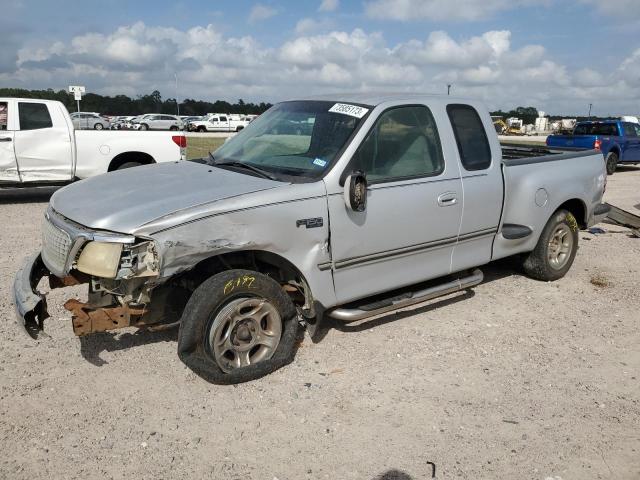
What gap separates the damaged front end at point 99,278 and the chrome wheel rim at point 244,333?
42cm

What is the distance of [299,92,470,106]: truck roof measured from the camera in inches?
174

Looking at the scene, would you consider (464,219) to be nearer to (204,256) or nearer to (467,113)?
(467,113)

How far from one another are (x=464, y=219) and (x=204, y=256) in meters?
2.31

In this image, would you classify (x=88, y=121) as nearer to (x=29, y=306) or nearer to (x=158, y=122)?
(x=158, y=122)

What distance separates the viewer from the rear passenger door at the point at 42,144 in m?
9.49

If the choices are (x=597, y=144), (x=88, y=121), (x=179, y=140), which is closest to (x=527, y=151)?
(x=179, y=140)

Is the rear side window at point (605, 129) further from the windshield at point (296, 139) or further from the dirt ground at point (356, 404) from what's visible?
the windshield at point (296, 139)

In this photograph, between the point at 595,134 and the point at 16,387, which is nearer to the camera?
the point at 16,387

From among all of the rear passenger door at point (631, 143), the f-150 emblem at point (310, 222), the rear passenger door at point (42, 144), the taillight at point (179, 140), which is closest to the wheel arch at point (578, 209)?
the f-150 emblem at point (310, 222)

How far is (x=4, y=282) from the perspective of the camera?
215 inches

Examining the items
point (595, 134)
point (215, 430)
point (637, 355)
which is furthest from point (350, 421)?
point (595, 134)

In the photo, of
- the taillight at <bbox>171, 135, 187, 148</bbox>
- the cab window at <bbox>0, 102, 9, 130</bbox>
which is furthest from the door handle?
the cab window at <bbox>0, 102, 9, 130</bbox>

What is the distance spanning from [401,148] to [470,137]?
0.85 meters

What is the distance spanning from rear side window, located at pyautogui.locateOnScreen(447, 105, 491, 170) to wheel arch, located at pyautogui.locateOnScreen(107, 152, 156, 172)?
6892 mm
